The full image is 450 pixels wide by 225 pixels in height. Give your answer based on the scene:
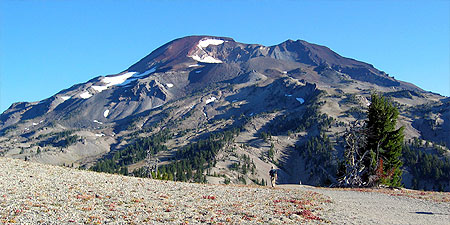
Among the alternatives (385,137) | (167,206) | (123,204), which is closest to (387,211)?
(167,206)

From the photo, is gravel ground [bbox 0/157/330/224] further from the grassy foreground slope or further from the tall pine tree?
the tall pine tree

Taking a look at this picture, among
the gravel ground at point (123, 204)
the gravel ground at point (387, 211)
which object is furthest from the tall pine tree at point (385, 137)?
the gravel ground at point (123, 204)

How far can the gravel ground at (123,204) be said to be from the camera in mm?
17516

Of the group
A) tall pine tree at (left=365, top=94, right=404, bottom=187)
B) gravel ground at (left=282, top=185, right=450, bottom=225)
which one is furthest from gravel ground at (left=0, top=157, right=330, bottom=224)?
tall pine tree at (left=365, top=94, right=404, bottom=187)

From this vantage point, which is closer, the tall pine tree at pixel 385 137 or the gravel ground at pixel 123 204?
the gravel ground at pixel 123 204

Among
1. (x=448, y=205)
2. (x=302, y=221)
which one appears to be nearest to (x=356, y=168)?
(x=448, y=205)

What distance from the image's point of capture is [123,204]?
21.3 meters

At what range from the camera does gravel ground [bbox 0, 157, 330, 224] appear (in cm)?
1752

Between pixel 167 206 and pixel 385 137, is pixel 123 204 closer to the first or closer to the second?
pixel 167 206

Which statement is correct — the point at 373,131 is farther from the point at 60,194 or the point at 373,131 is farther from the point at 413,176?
the point at 413,176

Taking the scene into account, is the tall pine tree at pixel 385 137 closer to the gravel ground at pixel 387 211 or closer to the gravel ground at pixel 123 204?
the gravel ground at pixel 387 211

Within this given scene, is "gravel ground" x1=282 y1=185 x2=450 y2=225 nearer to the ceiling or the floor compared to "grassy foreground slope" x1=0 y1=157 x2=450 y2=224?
nearer to the floor

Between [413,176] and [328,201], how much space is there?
16979cm

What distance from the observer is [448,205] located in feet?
88.1
